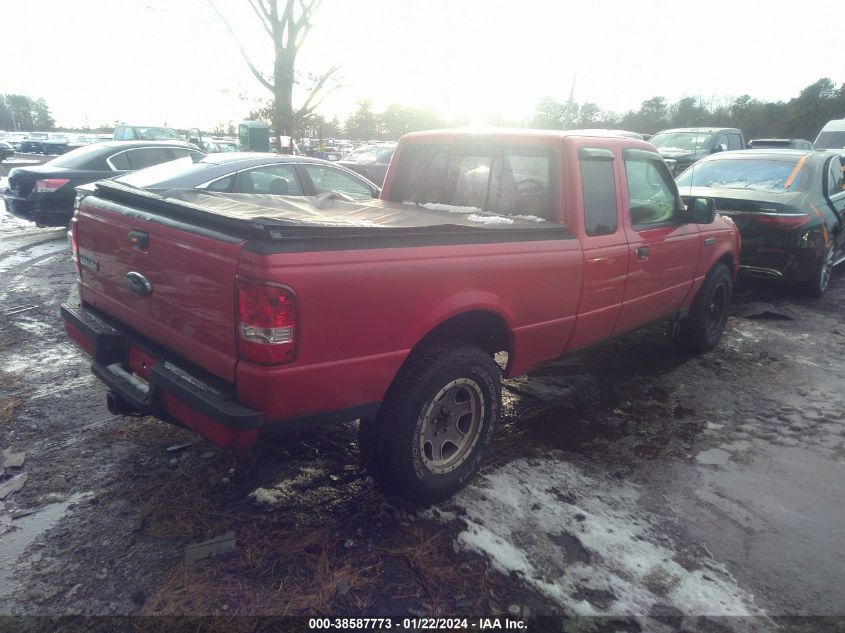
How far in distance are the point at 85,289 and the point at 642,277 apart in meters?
3.57

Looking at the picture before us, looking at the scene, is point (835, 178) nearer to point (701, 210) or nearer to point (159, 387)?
point (701, 210)

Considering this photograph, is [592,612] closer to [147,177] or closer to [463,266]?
[463,266]

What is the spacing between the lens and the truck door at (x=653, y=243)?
3.99 m

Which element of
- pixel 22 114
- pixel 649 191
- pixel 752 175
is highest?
pixel 22 114

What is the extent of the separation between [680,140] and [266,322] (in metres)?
16.4

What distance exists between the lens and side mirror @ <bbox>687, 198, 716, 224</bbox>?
4.35 metres

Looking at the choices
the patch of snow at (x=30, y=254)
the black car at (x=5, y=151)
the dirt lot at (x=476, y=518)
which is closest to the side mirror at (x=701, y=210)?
the dirt lot at (x=476, y=518)

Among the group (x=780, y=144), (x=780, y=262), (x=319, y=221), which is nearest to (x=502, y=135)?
(x=319, y=221)

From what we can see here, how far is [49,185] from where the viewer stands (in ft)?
27.8

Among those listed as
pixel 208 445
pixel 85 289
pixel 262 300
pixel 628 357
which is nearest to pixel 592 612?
pixel 262 300

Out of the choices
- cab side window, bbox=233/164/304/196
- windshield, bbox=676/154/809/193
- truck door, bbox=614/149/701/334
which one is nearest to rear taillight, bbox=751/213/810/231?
windshield, bbox=676/154/809/193

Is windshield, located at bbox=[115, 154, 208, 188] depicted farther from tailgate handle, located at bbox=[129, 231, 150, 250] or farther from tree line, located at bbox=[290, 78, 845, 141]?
tree line, located at bbox=[290, 78, 845, 141]

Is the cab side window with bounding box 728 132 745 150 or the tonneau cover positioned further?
the cab side window with bounding box 728 132 745 150

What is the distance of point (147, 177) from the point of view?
576 centimetres
